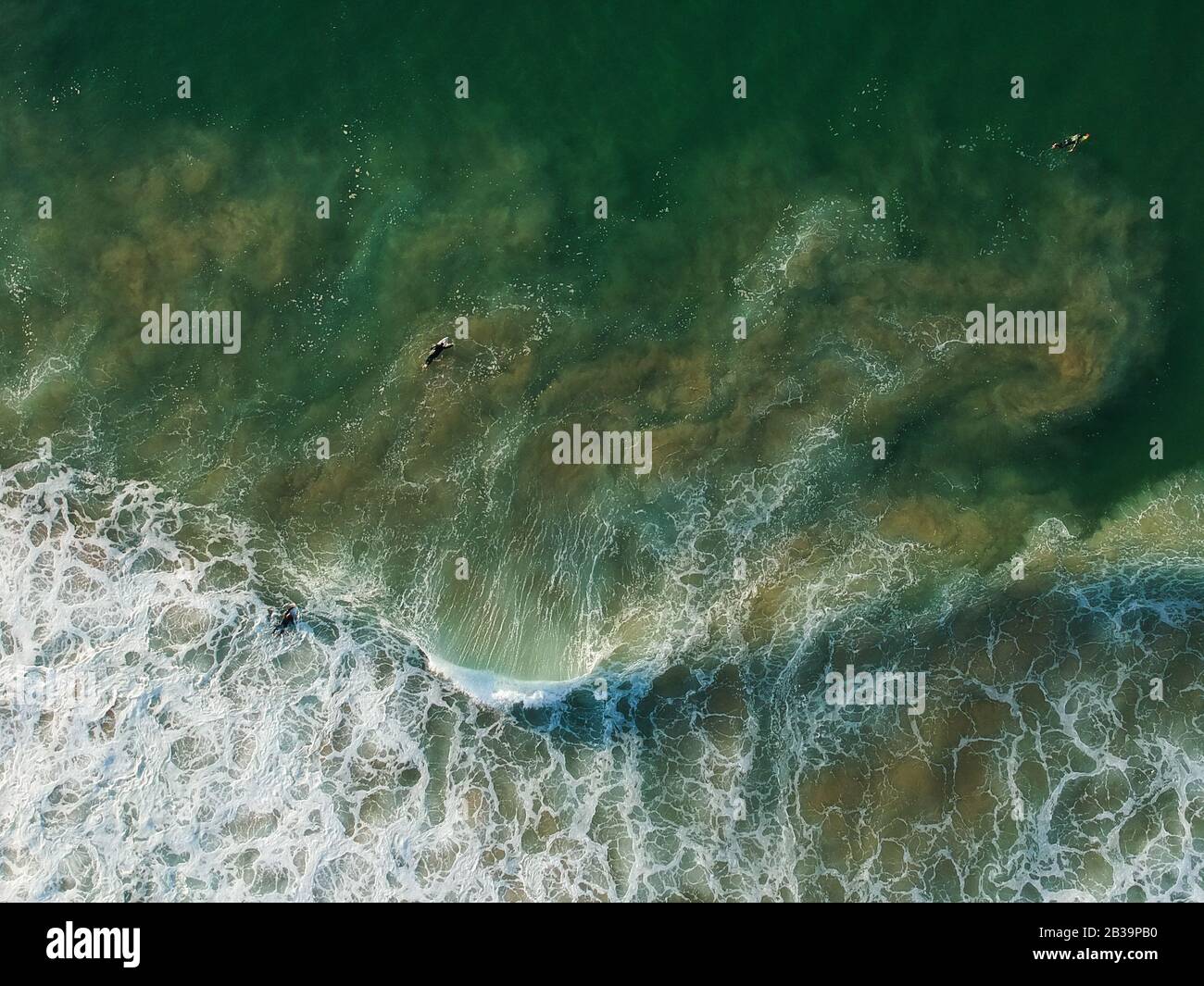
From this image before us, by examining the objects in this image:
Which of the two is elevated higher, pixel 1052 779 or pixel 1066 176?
pixel 1066 176

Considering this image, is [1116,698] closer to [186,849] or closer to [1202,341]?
[1202,341]

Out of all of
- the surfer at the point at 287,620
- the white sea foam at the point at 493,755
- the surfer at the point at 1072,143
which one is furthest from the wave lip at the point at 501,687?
the surfer at the point at 1072,143

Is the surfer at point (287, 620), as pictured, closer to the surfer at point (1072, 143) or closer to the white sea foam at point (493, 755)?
the white sea foam at point (493, 755)

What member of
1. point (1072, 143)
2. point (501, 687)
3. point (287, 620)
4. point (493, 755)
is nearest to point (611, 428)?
point (501, 687)

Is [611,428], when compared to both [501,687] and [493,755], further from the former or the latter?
[493,755]

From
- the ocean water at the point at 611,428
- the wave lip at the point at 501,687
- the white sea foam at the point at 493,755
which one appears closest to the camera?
the white sea foam at the point at 493,755


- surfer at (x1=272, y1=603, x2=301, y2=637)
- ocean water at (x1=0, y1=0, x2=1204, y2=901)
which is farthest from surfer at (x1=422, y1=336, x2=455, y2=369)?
surfer at (x1=272, y1=603, x2=301, y2=637)

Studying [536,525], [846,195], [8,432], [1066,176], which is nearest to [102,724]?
[8,432]
